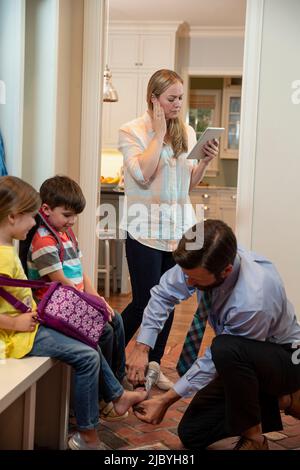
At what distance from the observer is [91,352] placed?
1859 mm

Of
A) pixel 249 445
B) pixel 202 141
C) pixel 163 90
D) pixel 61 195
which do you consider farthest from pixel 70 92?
pixel 249 445

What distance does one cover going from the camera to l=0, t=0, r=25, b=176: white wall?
2629 mm

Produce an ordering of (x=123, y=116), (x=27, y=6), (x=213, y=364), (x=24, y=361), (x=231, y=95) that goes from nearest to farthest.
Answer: (x=24, y=361) < (x=213, y=364) < (x=27, y=6) < (x=123, y=116) < (x=231, y=95)

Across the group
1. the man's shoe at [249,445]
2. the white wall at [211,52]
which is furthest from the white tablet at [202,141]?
the white wall at [211,52]

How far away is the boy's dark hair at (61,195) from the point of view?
221cm

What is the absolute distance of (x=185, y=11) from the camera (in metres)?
6.16

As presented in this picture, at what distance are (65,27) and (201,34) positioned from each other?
404cm

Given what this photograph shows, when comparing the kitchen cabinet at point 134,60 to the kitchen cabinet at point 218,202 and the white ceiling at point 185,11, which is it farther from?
the kitchen cabinet at point 218,202

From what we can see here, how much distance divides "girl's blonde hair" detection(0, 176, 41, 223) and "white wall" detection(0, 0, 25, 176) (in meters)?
0.83

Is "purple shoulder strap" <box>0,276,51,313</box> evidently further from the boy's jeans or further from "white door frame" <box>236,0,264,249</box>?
"white door frame" <box>236,0,264,249</box>

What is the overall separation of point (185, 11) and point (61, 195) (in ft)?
14.9

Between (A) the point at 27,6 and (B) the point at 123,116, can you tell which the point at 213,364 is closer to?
(A) the point at 27,6

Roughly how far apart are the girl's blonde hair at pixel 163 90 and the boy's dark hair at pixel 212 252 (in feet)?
3.09

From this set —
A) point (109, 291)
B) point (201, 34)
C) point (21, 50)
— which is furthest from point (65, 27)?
point (201, 34)
